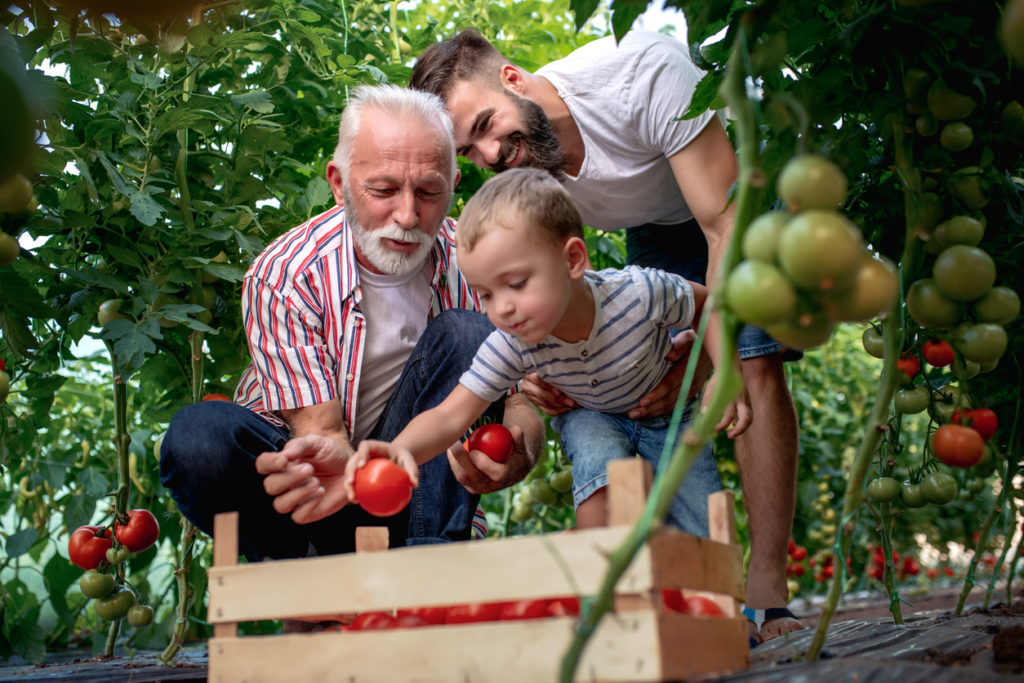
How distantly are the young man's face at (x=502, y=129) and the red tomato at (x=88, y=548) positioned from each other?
155cm

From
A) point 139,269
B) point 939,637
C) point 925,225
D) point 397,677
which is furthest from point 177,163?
point 939,637

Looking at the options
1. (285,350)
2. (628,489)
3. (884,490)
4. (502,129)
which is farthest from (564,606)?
(502,129)

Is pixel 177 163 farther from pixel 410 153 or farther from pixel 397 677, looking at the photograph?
pixel 397 677

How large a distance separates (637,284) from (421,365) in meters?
0.60

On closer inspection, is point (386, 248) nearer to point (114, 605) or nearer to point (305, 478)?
point (305, 478)

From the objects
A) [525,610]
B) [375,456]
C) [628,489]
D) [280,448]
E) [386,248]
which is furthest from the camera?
[386,248]

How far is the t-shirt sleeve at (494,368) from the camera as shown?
1995mm

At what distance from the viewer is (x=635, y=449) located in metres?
2.25

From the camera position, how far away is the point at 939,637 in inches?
69.0

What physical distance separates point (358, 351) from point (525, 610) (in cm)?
115

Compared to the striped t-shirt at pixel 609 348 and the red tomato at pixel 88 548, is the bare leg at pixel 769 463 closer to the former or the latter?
Answer: the striped t-shirt at pixel 609 348

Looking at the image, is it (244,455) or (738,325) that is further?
(244,455)

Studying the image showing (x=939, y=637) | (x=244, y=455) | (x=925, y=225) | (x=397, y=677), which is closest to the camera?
(x=397, y=677)

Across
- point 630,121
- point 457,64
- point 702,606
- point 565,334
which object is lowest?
point 702,606
